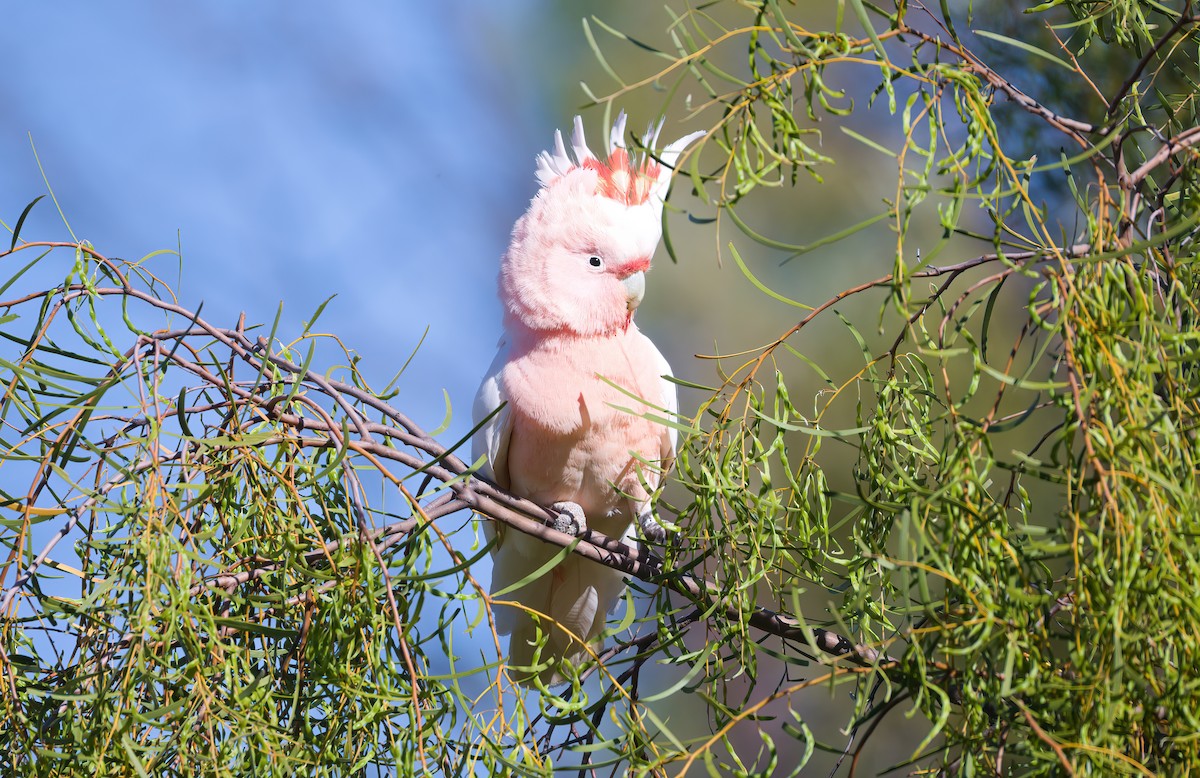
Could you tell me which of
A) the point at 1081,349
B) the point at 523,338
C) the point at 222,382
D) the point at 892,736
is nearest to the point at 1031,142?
the point at 523,338

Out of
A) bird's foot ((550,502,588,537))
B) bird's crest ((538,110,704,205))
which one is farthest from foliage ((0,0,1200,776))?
bird's crest ((538,110,704,205))

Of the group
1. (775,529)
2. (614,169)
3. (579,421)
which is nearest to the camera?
(775,529)

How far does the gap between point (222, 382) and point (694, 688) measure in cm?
39

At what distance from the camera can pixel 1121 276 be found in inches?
19.7

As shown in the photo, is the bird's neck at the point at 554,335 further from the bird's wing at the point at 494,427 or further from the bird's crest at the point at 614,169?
the bird's crest at the point at 614,169

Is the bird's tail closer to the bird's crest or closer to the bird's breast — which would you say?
the bird's breast

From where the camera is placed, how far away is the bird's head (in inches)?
46.7

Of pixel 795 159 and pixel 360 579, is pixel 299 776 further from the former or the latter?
pixel 795 159

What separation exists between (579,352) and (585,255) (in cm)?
12

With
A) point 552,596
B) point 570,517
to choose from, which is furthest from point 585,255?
point 552,596

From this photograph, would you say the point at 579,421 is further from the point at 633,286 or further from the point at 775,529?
the point at 775,529

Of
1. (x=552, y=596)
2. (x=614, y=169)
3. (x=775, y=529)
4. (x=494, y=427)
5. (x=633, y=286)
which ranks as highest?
(x=614, y=169)

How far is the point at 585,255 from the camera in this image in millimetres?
1196

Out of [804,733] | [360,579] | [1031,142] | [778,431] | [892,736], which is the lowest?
[804,733]
